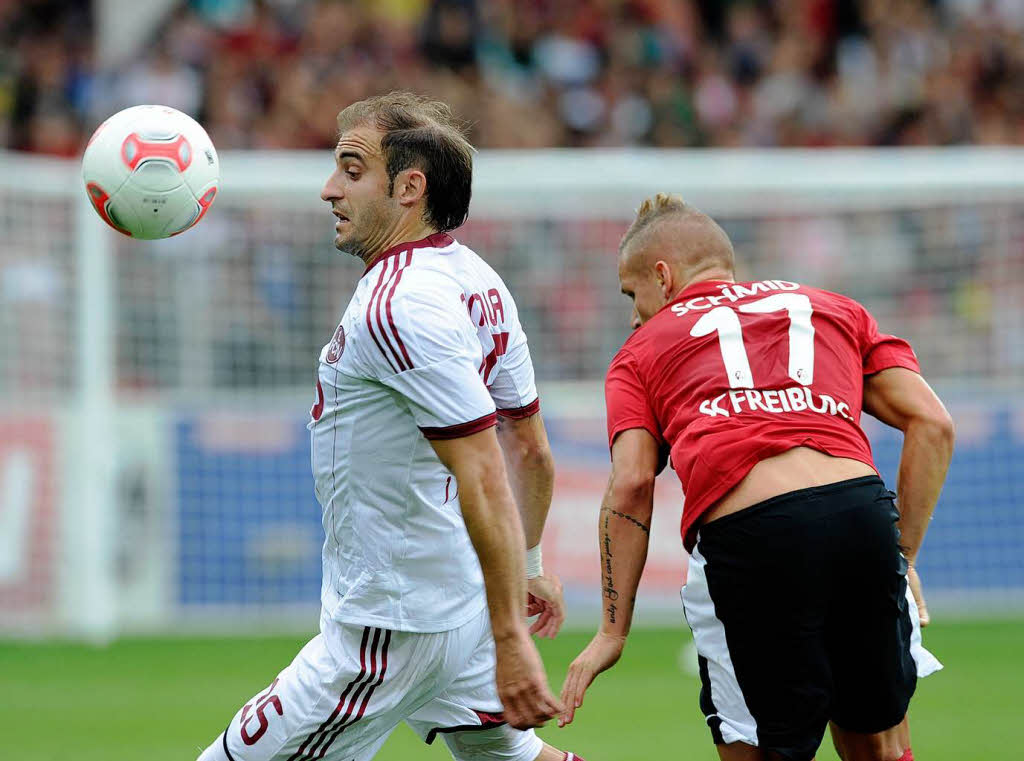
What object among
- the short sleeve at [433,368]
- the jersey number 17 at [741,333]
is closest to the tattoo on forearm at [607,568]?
the jersey number 17 at [741,333]

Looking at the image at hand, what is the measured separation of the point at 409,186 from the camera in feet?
14.3

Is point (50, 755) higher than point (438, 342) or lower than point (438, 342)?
lower

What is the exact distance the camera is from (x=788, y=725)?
4.43 m

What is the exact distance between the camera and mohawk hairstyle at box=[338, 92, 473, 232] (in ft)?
14.3

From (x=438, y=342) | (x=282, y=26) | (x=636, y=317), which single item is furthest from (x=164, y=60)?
(x=438, y=342)

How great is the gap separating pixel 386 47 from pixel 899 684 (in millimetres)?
11969

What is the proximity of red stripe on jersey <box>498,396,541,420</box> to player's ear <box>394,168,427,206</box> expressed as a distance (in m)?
0.75

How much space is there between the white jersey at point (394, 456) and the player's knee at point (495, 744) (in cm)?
42

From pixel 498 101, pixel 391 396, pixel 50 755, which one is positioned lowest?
pixel 50 755

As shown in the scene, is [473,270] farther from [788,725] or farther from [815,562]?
[788,725]

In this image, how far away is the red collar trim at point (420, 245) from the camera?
4258mm

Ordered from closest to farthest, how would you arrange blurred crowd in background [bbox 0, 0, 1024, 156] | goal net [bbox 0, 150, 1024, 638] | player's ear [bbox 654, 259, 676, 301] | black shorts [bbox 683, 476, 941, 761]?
black shorts [bbox 683, 476, 941, 761] → player's ear [bbox 654, 259, 676, 301] → goal net [bbox 0, 150, 1024, 638] → blurred crowd in background [bbox 0, 0, 1024, 156]

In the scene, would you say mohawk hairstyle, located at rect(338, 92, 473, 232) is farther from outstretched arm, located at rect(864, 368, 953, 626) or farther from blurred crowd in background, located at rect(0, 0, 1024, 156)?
blurred crowd in background, located at rect(0, 0, 1024, 156)

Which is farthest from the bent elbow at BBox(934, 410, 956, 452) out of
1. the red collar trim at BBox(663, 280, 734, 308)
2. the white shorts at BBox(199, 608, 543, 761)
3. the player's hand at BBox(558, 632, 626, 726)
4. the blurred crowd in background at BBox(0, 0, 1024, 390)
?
the blurred crowd in background at BBox(0, 0, 1024, 390)
